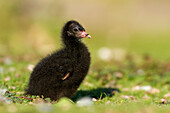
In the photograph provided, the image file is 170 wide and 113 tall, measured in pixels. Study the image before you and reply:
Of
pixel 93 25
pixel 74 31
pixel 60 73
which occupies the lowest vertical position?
pixel 60 73

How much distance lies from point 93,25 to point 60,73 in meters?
21.0

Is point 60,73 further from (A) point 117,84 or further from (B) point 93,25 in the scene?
(B) point 93,25

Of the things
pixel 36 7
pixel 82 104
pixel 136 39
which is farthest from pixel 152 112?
pixel 36 7

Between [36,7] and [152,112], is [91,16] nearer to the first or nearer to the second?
[36,7]

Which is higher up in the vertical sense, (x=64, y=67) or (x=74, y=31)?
(x=74, y=31)

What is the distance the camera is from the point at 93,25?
2672cm

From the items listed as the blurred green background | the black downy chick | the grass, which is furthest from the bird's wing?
the blurred green background

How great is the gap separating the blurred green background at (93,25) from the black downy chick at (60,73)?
63cm

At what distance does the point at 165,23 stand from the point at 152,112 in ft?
76.1

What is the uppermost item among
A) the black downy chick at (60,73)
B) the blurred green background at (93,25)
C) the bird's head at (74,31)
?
the blurred green background at (93,25)

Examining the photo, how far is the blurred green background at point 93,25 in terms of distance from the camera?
50.0ft

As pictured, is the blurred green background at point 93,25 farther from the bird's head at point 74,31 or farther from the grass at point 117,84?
the grass at point 117,84

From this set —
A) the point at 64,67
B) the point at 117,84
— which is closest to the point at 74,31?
the point at 64,67

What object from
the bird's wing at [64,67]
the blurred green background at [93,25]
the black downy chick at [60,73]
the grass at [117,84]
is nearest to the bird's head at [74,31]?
the black downy chick at [60,73]
